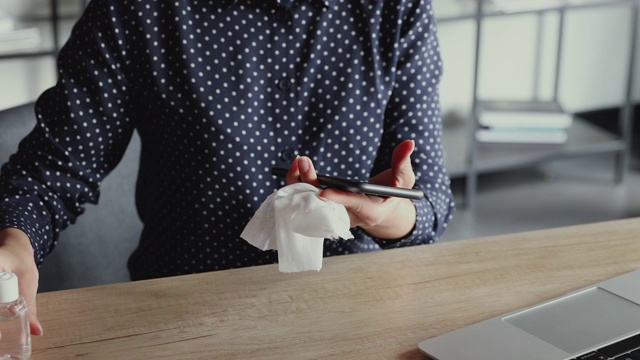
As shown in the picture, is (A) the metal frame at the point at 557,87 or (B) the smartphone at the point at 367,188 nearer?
(B) the smartphone at the point at 367,188

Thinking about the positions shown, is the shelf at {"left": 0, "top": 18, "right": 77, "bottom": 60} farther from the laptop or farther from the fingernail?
the laptop

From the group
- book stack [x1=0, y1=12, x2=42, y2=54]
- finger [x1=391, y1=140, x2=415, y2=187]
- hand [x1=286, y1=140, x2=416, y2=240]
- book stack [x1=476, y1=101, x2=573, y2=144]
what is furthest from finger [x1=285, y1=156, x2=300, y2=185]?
book stack [x1=476, y1=101, x2=573, y2=144]

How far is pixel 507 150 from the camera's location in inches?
137

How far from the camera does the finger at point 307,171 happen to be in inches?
40.6

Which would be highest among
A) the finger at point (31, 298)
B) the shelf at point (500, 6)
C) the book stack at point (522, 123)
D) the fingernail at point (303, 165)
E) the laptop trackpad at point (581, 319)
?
the shelf at point (500, 6)

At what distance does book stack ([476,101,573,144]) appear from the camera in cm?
342

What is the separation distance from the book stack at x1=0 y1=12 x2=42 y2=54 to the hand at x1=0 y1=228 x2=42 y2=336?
1.87 metres

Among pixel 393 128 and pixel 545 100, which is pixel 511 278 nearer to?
pixel 393 128

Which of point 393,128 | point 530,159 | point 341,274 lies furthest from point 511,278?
point 530,159

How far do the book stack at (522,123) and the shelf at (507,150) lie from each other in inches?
1.2

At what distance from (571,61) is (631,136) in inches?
19.1

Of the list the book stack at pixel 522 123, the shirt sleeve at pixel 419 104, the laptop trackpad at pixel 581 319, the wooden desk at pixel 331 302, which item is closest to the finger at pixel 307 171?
the wooden desk at pixel 331 302

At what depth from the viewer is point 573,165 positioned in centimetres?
387

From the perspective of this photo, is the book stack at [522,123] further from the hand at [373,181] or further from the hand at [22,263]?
the hand at [22,263]
